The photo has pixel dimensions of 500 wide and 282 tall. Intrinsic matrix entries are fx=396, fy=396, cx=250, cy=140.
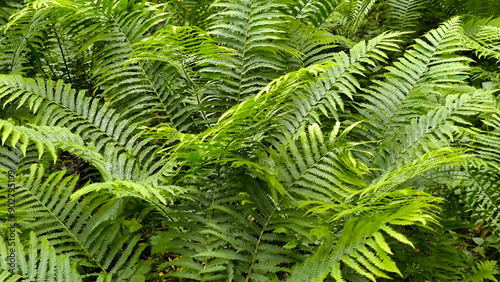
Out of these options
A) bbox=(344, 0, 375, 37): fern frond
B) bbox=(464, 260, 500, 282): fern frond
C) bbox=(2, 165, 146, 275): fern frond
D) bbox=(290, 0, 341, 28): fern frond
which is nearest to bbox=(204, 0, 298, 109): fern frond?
bbox=(290, 0, 341, 28): fern frond

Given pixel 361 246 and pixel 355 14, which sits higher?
pixel 355 14

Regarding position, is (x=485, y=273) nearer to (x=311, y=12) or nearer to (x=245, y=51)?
(x=245, y=51)

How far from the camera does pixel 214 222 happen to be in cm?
166

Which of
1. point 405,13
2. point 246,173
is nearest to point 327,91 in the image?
point 246,173

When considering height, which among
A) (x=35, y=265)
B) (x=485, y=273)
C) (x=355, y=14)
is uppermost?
(x=355, y=14)

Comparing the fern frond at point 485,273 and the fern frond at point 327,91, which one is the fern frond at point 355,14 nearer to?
the fern frond at point 327,91

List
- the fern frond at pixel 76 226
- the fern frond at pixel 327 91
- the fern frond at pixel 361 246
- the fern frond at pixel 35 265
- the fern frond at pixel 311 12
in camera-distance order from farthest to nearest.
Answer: the fern frond at pixel 311 12 → the fern frond at pixel 327 91 → the fern frond at pixel 76 226 → the fern frond at pixel 35 265 → the fern frond at pixel 361 246

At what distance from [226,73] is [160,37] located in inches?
15.7

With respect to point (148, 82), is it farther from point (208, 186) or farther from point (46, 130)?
point (208, 186)

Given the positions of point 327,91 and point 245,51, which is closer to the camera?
point 327,91

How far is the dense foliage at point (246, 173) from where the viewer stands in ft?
4.94

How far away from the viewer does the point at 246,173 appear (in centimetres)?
180

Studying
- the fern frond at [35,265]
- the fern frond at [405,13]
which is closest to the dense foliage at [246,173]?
the fern frond at [35,265]

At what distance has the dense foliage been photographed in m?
1.51
